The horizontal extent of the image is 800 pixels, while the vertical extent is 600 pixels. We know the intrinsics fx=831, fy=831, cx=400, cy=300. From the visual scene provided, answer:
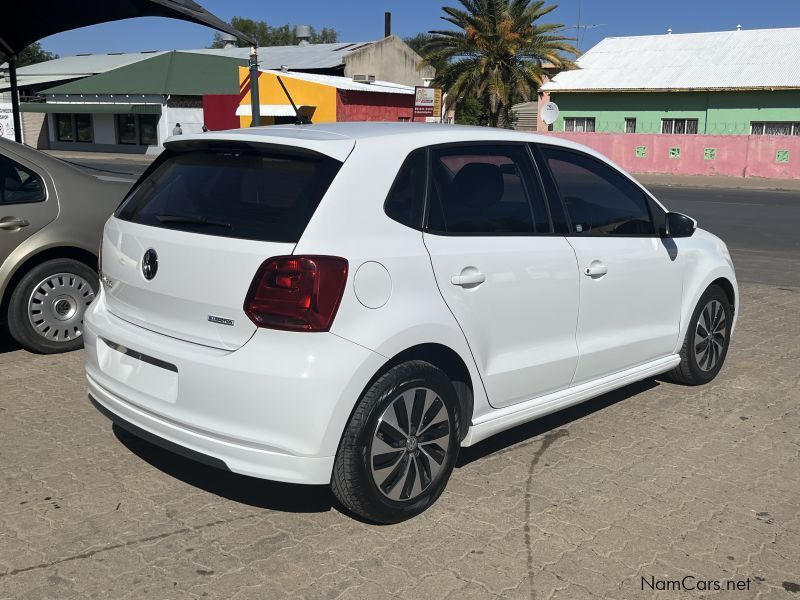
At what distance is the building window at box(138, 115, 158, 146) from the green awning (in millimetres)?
1450

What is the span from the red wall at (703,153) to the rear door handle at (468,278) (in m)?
31.0

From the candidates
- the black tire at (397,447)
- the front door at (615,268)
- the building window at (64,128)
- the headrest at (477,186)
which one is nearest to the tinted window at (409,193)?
the headrest at (477,186)

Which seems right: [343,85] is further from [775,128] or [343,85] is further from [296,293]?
[296,293]

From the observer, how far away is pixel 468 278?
3650 millimetres

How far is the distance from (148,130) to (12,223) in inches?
1781

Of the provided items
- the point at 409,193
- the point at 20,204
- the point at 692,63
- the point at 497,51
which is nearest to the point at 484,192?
the point at 409,193

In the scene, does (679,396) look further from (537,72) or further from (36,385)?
(537,72)

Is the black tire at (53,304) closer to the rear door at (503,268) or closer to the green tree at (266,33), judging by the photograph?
the rear door at (503,268)

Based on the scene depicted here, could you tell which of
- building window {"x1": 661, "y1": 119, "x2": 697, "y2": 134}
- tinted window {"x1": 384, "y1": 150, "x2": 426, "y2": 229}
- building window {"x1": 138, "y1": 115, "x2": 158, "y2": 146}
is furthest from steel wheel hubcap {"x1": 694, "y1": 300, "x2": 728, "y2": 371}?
building window {"x1": 138, "y1": 115, "x2": 158, "y2": 146}

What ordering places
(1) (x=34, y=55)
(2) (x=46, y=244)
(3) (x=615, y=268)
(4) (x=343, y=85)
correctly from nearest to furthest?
(3) (x=615, y=268) < (2) (x=46, y=244) < (4) (x=343, y=85) < (1) (x=34, y=55)

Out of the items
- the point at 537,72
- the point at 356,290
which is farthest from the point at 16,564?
the point at 537,72

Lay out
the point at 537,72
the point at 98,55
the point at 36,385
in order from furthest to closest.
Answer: the point at 98,55
the point at 537,72
the point at 36,385

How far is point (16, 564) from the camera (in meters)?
3.21

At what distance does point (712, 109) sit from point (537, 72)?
8106 mm
